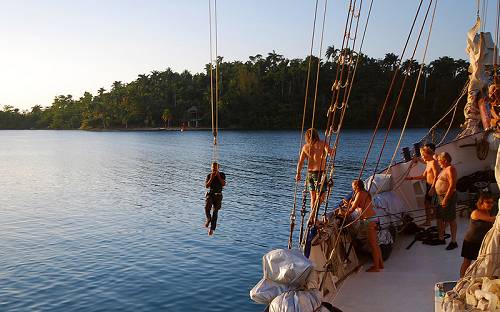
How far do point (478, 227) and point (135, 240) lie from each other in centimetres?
1635

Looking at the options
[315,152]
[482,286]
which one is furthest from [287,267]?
[315,152]

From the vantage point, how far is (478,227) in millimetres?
6785

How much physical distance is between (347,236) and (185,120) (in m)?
141

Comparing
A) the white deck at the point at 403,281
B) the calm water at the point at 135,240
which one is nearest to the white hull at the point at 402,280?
→ the white deck at the point at 403,281

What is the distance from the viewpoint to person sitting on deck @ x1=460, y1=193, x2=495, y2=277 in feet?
22.0

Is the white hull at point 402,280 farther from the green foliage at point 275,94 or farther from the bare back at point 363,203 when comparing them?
the green foliage at point 275,94

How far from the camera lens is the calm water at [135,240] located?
1430 centimetres

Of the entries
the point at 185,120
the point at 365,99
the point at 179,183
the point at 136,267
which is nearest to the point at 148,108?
the point at 185,120

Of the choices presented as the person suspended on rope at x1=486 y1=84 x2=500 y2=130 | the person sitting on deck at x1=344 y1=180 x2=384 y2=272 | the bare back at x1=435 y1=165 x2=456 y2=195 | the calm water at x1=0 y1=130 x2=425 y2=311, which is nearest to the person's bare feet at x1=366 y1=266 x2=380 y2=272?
the person sitting on deck at x1=344 y1=180 x2=384 y2=272

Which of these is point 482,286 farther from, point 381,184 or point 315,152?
point 381,184

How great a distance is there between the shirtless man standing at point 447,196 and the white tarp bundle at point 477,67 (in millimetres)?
5100

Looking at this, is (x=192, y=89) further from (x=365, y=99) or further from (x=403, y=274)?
(x=403, y=274)

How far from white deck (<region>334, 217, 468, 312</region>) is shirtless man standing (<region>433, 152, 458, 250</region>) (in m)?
0.34

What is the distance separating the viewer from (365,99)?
130m
